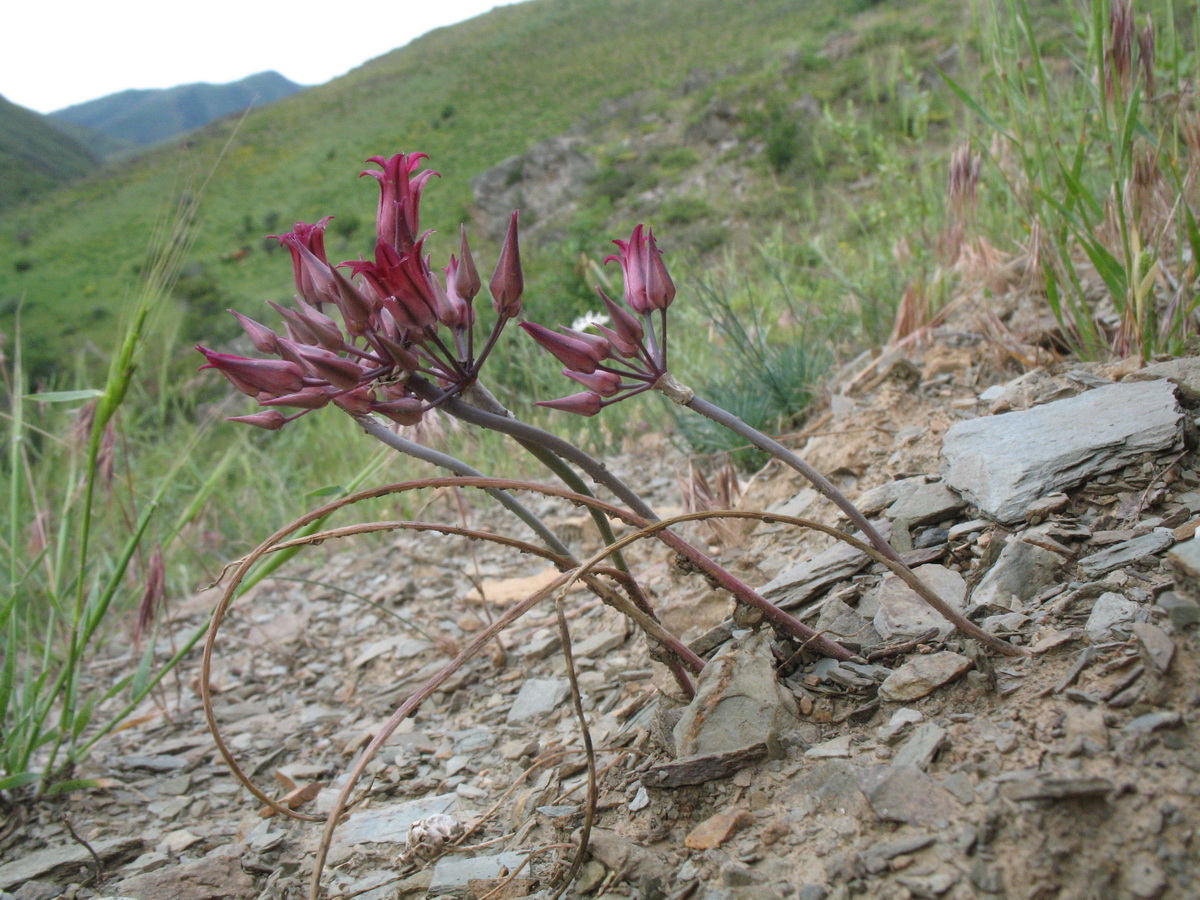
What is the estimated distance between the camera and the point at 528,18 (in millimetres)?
55969

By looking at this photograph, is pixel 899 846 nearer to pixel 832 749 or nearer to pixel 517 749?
pixel 832 749

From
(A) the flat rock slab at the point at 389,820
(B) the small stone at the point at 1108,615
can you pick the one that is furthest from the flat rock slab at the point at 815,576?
(A) the flat rock slab at the point at 389,820

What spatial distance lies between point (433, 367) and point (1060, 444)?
1.25m

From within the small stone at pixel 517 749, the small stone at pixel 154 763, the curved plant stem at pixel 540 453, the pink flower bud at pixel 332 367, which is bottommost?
the small stone at pixel 154 763

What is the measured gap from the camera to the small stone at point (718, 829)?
1.01 meters

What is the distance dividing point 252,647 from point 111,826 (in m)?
1.23

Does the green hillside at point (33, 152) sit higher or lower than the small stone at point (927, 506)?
higher

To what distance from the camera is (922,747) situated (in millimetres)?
977

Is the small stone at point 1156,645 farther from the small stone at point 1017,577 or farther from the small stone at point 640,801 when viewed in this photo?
the small stone at point 640,801

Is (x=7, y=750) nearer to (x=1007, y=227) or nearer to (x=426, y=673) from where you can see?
(x=426, y=673)

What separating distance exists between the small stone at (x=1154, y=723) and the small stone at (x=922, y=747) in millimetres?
207

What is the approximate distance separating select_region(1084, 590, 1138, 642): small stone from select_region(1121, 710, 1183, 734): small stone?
0.58 feet

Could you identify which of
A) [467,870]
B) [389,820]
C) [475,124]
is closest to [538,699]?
[389,820]

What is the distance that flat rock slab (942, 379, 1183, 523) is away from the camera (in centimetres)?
140
